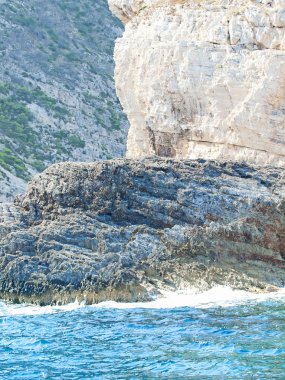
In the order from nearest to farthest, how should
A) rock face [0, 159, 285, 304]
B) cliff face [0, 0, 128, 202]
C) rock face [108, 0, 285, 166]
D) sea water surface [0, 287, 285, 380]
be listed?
sea water surface [0, 287, 285, 380] < rock face [0, 159, 285, 304] < rock face [108, 0, 285, 166] < cliff face [0, 0, 128, 202]

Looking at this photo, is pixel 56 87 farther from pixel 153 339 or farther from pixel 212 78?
pixel 153 339

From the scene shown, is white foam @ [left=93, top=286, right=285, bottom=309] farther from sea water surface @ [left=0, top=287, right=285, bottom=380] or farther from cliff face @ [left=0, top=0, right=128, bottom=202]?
cliff face @ [left=0, top=0, right=128, bottom=202]

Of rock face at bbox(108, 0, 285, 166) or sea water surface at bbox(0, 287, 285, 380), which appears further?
rock face at bbox(108, 0, 285, 166)

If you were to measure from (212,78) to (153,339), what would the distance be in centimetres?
962

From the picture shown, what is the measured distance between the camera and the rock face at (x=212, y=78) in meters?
23.2

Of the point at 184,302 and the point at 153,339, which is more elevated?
the point at 184,302

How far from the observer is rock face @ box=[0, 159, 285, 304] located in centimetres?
1998

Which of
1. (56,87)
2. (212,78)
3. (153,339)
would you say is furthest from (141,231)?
(56,87)

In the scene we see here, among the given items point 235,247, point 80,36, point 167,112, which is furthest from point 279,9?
point 80,36

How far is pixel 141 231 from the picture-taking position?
21.0 m

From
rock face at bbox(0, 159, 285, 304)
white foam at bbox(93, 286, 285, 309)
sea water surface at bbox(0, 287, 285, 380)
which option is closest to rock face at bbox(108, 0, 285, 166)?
rock face at bbox(0, 159, 285, 304)

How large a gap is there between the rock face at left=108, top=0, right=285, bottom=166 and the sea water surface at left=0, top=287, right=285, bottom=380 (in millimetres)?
5196

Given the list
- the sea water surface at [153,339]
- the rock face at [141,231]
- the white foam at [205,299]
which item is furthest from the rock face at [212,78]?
the sea water surface at [153,339]

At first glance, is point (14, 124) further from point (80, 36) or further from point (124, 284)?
point (124, 284)
